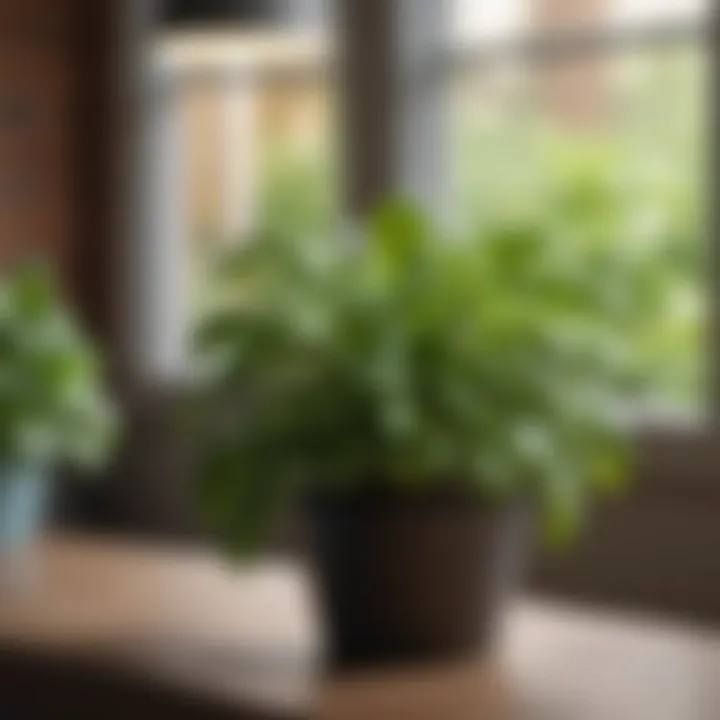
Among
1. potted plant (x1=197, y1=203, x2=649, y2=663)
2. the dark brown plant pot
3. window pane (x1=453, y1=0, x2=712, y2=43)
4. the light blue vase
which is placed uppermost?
window pane (x1=453, y1=0, x2=712, y2=43)

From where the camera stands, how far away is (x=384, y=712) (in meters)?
1.46

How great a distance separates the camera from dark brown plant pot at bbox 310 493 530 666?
Answer: 1.63 m

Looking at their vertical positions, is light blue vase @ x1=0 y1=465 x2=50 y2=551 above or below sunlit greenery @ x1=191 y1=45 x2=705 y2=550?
below

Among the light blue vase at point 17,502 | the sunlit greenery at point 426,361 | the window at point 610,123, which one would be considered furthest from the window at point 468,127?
the light blue vase at point 17,502

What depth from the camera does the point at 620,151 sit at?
8.40 ft

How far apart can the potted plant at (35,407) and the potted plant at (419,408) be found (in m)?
0.51

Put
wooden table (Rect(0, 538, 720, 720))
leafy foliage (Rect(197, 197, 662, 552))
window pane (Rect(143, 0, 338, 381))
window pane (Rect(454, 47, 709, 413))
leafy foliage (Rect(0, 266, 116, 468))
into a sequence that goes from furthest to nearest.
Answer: window pane (Rect(143, 0, 338, 381)) < window pane (Rect(454, 47, 709, 413)) < leafy foliage (Rect(0, 266, 116, 468)) < leafy foliage (Rect(197, 197, 662, 552)) < wooden table (Rect(0, 538, 720, 720))

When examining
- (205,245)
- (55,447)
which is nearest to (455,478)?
(55,447)

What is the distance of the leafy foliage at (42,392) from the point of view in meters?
2.12

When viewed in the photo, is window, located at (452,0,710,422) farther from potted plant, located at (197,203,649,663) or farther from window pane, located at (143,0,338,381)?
potted plant, located at (197,203,649,663)

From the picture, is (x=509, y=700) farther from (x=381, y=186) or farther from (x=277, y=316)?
(x=381, y=186)

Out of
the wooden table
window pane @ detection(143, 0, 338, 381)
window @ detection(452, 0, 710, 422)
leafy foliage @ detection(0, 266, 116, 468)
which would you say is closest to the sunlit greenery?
the wooden table

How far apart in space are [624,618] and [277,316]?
→ 1.85 ft

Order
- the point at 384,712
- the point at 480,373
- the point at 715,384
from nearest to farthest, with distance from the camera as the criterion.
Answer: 1. the point at 384,712
2. the point at 480,373
3. the point at 715,384
